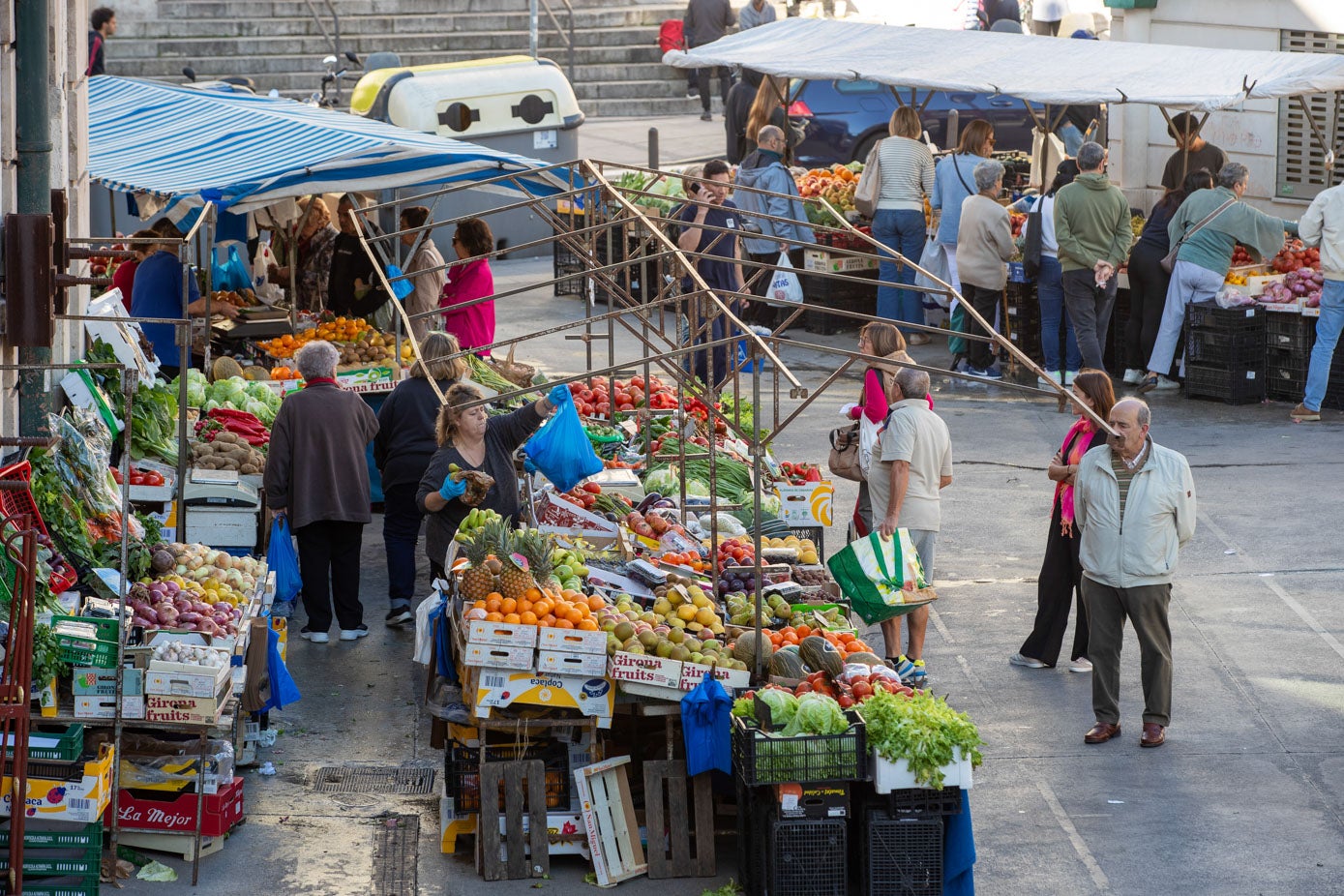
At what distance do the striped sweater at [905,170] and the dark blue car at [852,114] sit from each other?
19.4ft

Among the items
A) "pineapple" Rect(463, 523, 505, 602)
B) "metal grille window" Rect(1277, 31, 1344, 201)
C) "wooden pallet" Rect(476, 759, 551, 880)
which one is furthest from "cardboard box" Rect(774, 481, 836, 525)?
"metal grille window" Rect(1277, 31, 1344, 201)

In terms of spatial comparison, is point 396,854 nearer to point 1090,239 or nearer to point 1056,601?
point 1056,601

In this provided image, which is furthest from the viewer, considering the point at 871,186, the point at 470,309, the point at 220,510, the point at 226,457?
the point at 871,186

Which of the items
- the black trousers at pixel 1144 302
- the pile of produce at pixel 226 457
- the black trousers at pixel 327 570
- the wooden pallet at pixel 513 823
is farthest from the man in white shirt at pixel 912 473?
the black trousers at pixel 1144 302

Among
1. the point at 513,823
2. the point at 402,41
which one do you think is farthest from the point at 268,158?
the point at 402,41

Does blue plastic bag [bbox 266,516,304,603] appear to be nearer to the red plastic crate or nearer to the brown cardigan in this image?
the brown cardigan

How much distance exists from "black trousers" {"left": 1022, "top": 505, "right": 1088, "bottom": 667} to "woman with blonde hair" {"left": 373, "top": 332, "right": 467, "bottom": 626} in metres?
3.72

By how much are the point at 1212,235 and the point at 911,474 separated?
279 inches

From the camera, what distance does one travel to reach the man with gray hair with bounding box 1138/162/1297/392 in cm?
1523

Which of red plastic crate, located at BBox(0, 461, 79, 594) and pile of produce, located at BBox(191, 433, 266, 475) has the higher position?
red plastic crate, located at BBox(0, 461, 79, 594)

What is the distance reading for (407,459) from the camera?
35.9ft

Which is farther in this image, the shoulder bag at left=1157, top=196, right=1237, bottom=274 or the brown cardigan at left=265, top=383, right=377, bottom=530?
the shoulder bag at left=1157, top=196, right=1237, bottom=274

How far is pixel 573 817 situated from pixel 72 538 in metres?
2.87

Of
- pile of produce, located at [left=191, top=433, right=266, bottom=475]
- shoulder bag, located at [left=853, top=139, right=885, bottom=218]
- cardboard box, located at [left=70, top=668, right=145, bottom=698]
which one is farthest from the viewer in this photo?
shoulder bag, located at [left=853, top=139, right=885, bottom=218]
